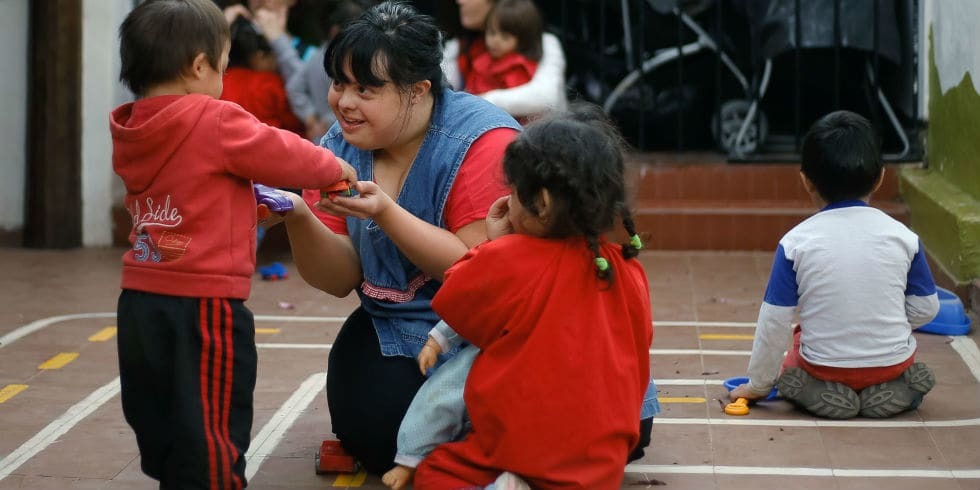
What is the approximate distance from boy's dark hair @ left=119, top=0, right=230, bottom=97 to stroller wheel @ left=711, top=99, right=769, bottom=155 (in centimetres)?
517

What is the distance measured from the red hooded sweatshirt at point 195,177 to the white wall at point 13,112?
4.92 m

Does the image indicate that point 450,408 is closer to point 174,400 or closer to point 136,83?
point 174,400

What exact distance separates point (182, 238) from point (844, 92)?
19.7 feet

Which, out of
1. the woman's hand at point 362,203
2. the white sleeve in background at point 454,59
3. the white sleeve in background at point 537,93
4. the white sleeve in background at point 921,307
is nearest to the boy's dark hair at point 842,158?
the white sleeve in background at point 921,307

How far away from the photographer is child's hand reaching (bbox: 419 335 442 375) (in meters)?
3.44

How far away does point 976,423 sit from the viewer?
164 inches

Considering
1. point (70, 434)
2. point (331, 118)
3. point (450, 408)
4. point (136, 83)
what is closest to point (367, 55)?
point (136, 83)

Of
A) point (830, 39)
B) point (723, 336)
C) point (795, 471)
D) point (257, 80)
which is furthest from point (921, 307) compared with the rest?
point (257, 80)

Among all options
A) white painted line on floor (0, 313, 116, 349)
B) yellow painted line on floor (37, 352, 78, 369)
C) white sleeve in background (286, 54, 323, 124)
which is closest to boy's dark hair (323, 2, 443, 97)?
yellow painted line on floor (37, 352, 78, 369)

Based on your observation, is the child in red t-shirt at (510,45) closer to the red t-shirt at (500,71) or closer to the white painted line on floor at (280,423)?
the red t-shirt at (500,71)

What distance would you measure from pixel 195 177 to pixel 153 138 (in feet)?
0.44

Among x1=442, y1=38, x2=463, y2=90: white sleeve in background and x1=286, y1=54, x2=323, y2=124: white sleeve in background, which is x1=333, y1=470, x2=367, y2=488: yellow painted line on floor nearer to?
x1=442, y1=38, x2=463, y2=90: white sleeve in background

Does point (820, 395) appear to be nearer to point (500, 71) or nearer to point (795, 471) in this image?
point (795, 471)

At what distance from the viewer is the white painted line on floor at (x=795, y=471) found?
Result: 370 cm
